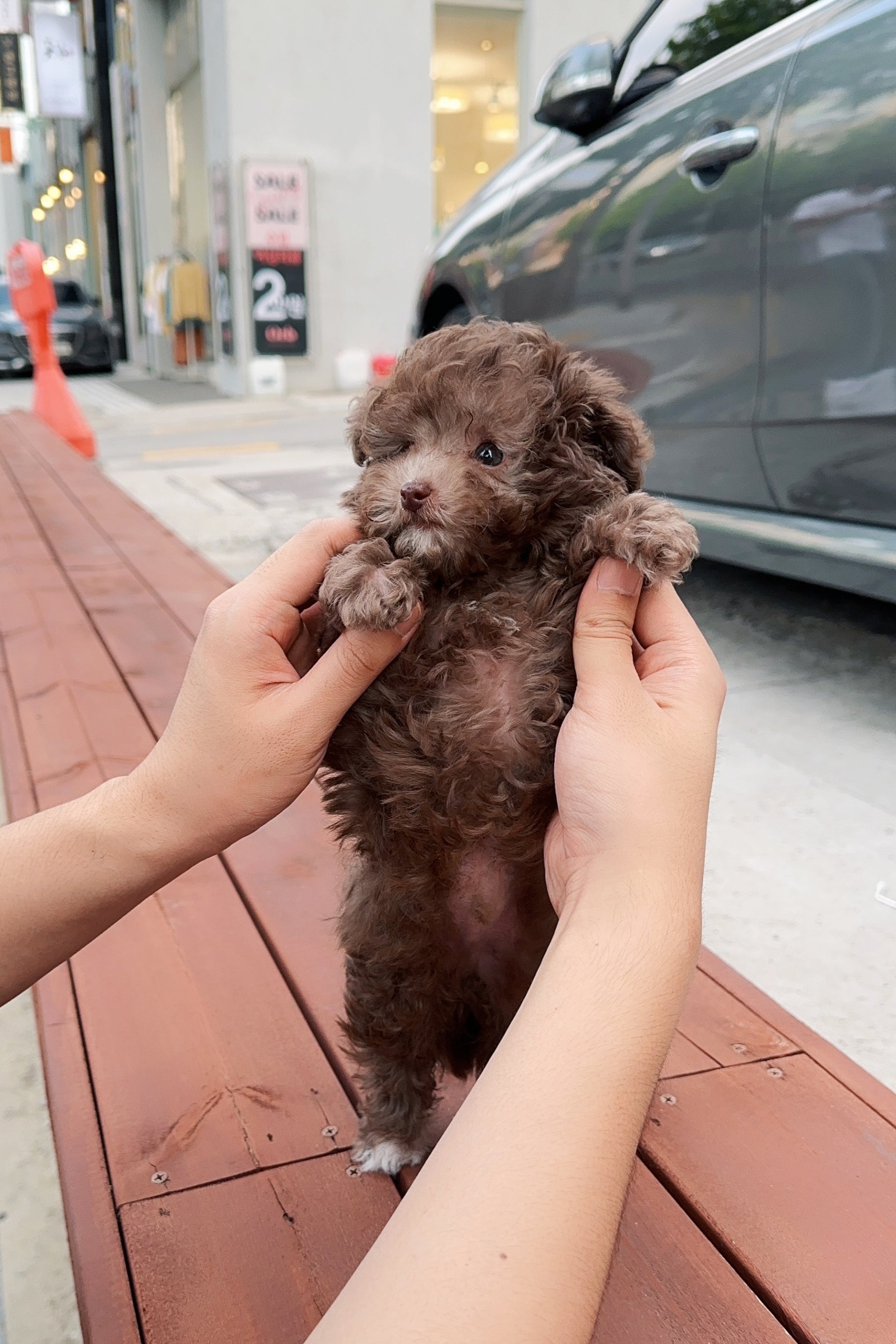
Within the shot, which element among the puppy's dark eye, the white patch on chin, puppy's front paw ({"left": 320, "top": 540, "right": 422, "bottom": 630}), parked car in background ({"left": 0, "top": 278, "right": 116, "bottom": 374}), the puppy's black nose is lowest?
puppy's front paw ({"left": 320, "top": 540, "right": 422, "bottom": 630})

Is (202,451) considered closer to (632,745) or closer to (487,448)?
(487,448)

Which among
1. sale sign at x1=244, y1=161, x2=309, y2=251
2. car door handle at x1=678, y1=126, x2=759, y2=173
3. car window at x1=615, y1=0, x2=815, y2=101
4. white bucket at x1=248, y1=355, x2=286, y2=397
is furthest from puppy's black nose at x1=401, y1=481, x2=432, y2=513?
sale sign at x1=244, y1=161, x2=309, y2=251

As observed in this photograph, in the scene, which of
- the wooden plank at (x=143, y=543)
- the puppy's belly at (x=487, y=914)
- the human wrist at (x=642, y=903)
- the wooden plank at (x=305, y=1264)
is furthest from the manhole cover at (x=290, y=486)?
the human wrist at (x=642, y=903)

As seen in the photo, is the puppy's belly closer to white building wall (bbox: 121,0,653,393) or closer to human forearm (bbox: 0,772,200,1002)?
human forearm (bbox: 0,772,200,1002)

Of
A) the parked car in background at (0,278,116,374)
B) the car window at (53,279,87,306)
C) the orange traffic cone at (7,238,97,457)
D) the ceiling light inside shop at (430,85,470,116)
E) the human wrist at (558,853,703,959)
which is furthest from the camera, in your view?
the car window at (53,279,87,306)

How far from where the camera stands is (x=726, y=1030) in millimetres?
1773

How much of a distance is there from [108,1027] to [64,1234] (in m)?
0.30

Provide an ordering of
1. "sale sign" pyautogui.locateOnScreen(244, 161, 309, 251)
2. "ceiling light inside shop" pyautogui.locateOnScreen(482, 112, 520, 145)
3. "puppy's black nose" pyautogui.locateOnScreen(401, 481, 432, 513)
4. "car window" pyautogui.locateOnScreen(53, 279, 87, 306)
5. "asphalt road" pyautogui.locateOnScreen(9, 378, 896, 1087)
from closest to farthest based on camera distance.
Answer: "puppy's black nose" pyautogui.locateOnScreen(401, 481, 432, 513), "asphalt road" pyautogui.locateOnScreen(9, 378, 896, 1087), "sale sign" pyautogui.locateOnScreen(244, 161, 309, 251), "ceiling light inside shop" pyautogui.locateOnScreen(482, 112, 520, 145), "car window" pyautogui.locateOnScreen(53, 279, 87, 306)

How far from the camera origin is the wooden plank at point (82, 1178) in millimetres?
1271

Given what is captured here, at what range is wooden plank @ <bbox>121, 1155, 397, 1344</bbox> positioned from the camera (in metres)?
1.27

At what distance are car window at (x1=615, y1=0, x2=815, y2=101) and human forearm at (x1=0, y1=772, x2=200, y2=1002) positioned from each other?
3.33m

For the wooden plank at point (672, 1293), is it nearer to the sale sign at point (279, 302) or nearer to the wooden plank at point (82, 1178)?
the wooden plank at point (82, 1178)

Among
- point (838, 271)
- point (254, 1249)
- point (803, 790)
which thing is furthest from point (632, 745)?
point (838, 271)

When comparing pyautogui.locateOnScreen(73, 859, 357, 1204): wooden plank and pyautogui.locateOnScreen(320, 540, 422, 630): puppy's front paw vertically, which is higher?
pyautogui.locateOnScreen(320, 540, 422, 630): puppy's front paw
